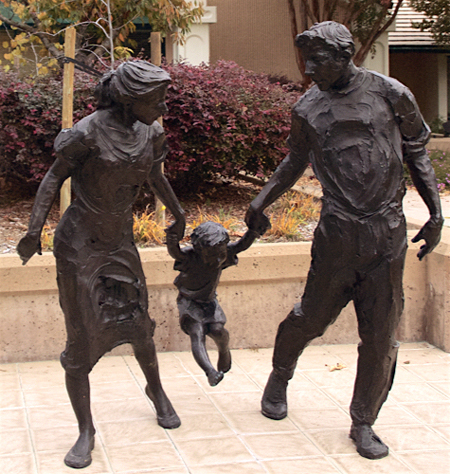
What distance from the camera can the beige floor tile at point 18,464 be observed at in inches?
140

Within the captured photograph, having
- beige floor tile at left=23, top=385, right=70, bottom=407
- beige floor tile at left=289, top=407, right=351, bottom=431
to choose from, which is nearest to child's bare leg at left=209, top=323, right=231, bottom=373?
beige floor tile at left=289, top=407, right=351, bottom=431

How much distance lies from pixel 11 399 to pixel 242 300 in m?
1.91

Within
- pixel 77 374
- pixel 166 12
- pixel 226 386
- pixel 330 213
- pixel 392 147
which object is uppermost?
pixel 166 12

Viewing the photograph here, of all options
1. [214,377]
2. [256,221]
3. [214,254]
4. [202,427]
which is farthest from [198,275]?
[202,427]

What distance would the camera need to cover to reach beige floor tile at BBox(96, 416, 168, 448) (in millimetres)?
3908

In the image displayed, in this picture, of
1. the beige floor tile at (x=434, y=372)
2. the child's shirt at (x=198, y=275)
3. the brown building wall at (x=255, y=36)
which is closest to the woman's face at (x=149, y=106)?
the child's shirt at (x=198, y=275)

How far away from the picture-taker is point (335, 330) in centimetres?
564

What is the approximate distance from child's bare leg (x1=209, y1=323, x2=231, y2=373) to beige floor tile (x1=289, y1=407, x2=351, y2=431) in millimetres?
552

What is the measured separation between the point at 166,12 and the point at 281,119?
2055 millimetres

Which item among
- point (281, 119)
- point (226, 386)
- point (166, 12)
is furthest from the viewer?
point (166, 12)

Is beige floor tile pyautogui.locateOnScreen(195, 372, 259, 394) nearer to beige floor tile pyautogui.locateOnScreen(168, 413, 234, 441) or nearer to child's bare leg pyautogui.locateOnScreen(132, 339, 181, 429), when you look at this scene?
beige floor tile pyautogui.locateOnScreen(168, 413, 234, 441)

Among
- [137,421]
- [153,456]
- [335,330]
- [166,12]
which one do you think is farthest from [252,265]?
[166,12]

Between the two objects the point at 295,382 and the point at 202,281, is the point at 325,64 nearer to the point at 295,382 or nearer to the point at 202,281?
the point at 202,281

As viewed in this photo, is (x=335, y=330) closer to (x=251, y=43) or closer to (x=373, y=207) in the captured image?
(x=373, y=207)
